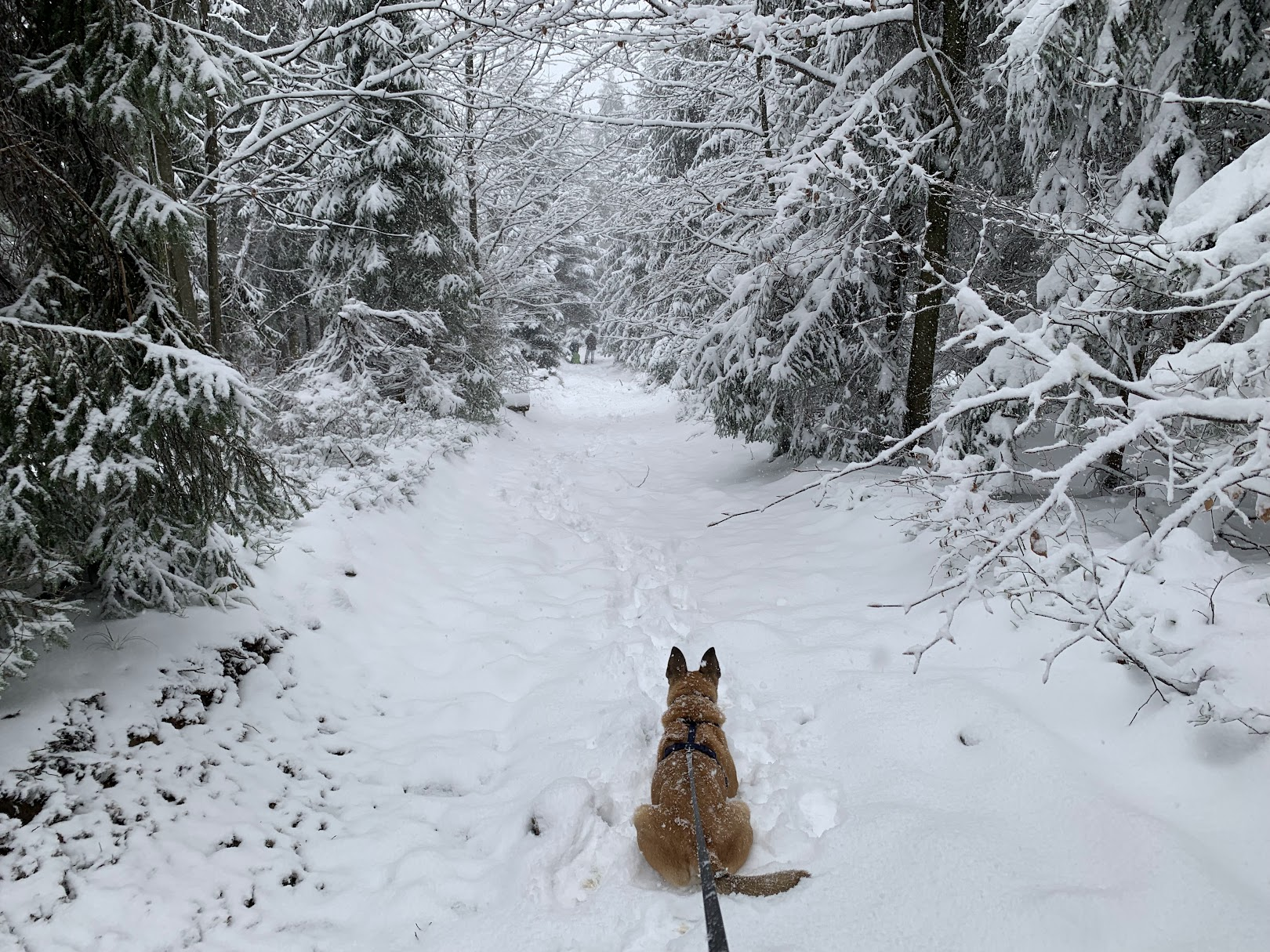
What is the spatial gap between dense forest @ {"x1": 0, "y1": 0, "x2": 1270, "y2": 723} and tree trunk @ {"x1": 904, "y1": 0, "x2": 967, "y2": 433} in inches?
1.5

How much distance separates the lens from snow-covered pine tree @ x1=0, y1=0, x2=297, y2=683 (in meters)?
2.56

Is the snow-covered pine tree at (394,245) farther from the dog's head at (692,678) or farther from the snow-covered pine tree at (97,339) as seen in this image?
the dog's head at (692,678)

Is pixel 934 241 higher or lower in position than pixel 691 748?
higher

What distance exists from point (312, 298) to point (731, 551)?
29.4 ft

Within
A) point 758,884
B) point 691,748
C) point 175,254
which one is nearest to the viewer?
point 758,884

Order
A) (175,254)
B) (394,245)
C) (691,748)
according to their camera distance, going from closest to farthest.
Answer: (691,748) < (175,254) < (394,245)

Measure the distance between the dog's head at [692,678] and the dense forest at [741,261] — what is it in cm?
142

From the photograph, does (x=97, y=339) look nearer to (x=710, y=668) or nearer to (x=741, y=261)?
(x=710, y=668)

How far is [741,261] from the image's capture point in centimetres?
905

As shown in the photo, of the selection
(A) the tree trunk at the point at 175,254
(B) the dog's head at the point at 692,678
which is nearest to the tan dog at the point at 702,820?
(B) the dog's head at the point at 692,678

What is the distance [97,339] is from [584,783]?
314cm

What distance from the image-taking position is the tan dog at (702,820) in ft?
7.71

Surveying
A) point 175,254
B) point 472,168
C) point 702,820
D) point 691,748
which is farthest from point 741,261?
point 702,820

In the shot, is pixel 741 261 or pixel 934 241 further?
pixel 741 261
